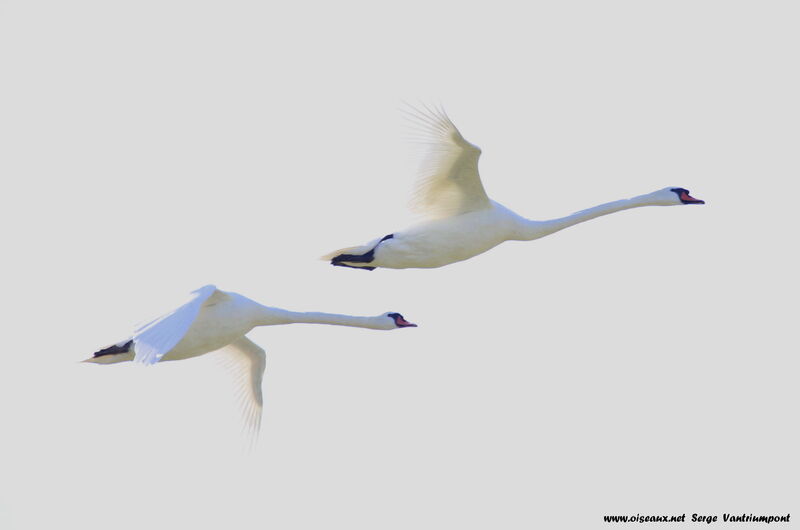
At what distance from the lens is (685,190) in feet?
77.5

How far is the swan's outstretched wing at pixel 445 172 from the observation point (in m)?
21.6

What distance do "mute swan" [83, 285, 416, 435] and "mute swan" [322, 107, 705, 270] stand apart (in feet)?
3.14

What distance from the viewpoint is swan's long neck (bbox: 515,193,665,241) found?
2236cm

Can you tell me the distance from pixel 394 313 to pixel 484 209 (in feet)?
6.40

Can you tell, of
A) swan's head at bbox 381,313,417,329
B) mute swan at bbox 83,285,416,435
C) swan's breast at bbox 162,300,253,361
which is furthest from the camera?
swan's head at bbox 381,313,417,329

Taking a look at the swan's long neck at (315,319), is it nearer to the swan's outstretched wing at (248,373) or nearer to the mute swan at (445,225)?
the mute swan at (445,225)

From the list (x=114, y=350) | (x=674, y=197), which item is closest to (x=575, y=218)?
(x=674, y=197)

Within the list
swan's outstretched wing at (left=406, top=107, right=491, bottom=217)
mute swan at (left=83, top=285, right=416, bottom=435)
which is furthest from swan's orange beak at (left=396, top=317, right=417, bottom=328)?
swan's outstretched wing at (left=406, top=107, right=491, bottom=217)

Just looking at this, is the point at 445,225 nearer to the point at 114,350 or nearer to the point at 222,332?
the point at 222,332

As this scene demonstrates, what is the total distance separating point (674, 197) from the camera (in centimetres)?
2356

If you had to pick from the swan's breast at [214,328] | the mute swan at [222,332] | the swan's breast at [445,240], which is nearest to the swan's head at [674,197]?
the swan's breast at [445,240]

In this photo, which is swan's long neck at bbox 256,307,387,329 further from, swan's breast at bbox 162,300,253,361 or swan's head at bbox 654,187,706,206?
swan's head at bbox 654,187,706,206

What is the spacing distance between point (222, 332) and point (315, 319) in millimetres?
1508

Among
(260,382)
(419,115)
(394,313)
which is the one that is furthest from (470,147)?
(260,382)
